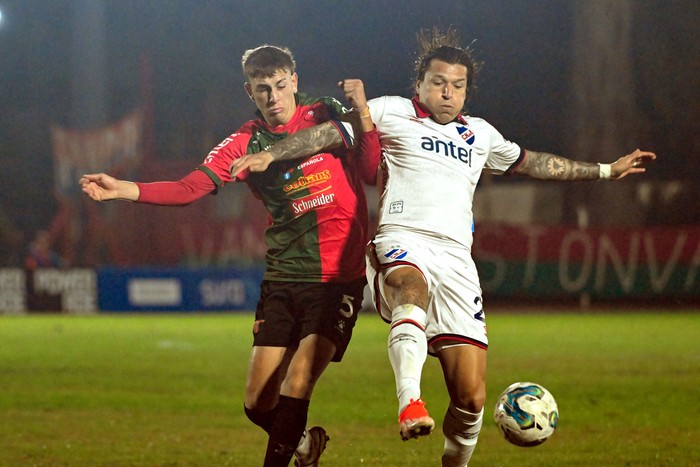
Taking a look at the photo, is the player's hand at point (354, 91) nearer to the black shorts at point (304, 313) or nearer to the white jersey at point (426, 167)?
the white jersey at point (426, 167)

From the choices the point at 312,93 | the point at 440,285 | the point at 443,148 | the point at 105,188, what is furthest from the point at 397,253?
the point at 312,93

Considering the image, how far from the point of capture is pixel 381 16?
115 ft

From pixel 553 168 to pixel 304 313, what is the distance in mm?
1639

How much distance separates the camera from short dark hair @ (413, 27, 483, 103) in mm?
6012

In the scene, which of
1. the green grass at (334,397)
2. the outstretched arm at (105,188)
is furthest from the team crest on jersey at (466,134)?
the green grass at (334,397)

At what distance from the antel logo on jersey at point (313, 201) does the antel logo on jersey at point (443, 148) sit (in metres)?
0.65

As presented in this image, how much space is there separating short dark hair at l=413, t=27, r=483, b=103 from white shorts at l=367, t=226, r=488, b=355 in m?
0.93

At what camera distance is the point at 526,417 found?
6.02 metres

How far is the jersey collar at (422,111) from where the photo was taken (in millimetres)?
6031

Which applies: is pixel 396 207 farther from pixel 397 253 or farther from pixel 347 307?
pixel 347 307

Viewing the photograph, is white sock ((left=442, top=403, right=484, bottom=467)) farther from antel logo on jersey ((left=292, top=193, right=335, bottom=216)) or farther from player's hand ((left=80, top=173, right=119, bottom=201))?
player's hand ((left=80, top=173, right=119, bottom=201))

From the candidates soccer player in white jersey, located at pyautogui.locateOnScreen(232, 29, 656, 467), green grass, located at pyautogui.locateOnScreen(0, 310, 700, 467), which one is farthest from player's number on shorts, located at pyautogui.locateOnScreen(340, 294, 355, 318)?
green grass, located at pyautogui.locateOnScreen(0, 310, 700, 467)

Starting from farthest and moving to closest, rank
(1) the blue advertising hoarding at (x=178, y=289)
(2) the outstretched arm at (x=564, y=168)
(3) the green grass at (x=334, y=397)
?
(1) the blue advertising hoarding at (x=178, y=289)
(3) the green grass at (x=334, y=397)
(2) the outstretched arm at (x=564, y=168)

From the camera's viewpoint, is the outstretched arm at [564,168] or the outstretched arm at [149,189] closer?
the outstretched arm at [149,189]
